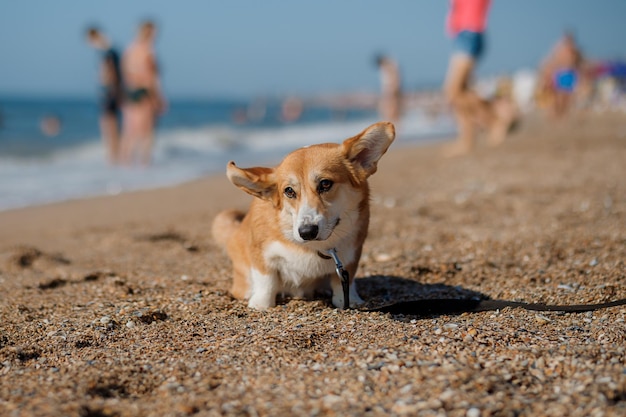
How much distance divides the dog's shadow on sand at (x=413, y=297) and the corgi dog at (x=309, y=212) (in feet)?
0.90

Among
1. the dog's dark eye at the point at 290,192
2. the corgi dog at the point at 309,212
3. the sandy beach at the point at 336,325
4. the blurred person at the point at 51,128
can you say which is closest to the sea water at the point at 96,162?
the blurred person at the point at 51,128

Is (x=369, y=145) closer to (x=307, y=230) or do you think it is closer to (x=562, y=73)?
(x=307, y=230)

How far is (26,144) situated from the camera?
16.5 m

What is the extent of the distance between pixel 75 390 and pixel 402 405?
1208mm

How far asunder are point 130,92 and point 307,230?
8.89m

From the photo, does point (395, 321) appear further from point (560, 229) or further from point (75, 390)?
point (560, 229)

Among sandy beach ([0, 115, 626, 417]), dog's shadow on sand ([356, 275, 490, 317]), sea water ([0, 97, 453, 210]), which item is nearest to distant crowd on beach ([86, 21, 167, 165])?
sea water ([0, 97, 453, 210])

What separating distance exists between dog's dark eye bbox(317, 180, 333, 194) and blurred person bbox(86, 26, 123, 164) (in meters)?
8.47

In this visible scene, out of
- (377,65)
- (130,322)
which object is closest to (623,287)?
(130,322)

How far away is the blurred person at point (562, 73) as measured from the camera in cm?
1508

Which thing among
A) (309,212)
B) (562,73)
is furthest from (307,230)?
(562,73)

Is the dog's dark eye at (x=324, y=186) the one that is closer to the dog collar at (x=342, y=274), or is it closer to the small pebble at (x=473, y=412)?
the dog collar at (x=342, y=274)

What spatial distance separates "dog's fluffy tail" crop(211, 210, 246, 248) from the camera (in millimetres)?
4012

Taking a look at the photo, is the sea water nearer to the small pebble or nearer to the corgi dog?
the corgi dog
